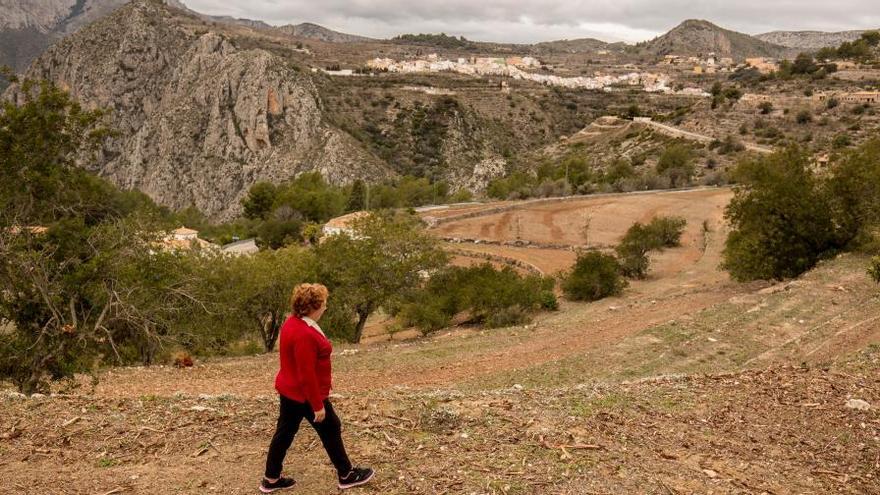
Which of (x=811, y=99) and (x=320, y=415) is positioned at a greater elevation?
(x=811, y=99)

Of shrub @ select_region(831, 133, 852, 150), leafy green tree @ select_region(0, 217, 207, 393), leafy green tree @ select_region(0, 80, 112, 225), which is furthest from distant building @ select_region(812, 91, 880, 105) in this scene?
leafy green tree @ select_region(0, 80, 112, 225)

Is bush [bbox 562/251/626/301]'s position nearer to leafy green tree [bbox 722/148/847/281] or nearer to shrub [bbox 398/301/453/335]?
shrub [bbox 398/301/453/335]

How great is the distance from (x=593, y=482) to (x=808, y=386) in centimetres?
372

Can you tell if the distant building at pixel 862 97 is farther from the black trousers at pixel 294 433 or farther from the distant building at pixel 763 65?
the black trousers at pixel 294 433

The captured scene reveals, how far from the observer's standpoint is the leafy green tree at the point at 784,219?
1881 cm

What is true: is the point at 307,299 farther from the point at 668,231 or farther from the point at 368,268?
the point at 668,231

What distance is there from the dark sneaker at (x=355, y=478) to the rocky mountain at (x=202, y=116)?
8243cm

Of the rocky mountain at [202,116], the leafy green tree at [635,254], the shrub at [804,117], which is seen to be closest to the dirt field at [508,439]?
the leafy green tree at [635,254]

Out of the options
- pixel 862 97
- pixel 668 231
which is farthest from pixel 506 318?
pixel 862 97

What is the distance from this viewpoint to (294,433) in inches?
199

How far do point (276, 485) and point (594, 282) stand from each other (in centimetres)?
2177

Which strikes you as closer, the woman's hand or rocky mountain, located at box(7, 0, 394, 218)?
the woman's hand

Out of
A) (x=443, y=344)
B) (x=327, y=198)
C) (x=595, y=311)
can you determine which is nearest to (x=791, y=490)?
(x=443, y=344)

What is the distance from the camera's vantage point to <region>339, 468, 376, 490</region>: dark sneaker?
516 cm
